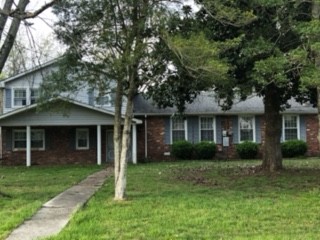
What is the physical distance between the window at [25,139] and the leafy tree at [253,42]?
15.4m

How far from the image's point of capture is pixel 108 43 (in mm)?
11352

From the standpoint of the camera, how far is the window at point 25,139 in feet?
93.3

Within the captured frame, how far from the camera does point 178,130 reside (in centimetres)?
2914

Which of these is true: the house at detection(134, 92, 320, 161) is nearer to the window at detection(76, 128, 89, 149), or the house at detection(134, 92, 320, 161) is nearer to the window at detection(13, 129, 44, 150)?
the window at detection(76, 128, 89, 149)

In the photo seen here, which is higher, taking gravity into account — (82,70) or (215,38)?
(215,38)

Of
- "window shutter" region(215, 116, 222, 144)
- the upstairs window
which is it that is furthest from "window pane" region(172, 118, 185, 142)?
the upstairs window

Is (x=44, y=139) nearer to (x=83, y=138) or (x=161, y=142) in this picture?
(x=83, y=138)

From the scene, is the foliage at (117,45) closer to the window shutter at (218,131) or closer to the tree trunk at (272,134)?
the tree trunk at (272,134)

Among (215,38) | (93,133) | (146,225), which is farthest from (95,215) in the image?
(93,133)

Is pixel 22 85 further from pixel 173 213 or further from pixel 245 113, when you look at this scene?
pixel 173 213

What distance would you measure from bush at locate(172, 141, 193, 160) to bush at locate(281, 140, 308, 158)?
5444 millimetres

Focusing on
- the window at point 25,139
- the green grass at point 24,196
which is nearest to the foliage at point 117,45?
the green grass at point 24,196

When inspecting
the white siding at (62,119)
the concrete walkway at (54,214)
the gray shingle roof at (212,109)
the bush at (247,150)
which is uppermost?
the gray shingle roof at (212,109)

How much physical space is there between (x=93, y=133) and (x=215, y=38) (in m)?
16.0
